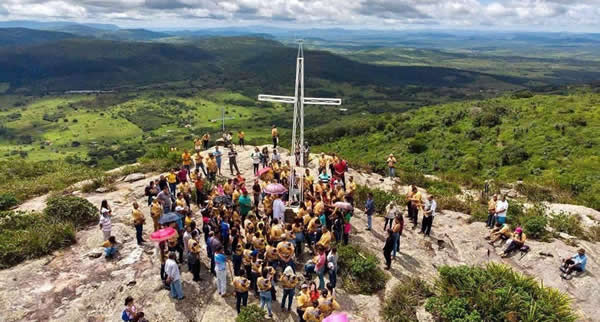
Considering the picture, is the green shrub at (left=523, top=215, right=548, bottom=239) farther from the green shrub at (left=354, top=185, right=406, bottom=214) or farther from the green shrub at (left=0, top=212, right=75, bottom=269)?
the green shrub at (left=0, top=212, right=75, bottom=269)

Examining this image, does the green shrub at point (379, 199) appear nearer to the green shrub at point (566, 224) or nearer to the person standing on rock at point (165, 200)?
the green shrub at point (566, 224)

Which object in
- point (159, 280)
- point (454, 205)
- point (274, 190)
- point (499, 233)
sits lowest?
point (159, 280)

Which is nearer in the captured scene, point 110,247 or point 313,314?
point 313,314

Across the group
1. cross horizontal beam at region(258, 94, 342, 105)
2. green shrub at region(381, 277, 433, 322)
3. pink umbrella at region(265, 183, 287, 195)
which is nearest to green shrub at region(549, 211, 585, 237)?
green shrub at region(381, 277, 433, 322)

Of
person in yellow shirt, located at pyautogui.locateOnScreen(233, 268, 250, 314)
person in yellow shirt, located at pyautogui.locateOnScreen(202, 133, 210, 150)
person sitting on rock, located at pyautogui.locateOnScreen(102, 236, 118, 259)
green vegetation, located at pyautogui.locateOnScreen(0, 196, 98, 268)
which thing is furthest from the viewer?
person in yellow shirt, located at pyautogui.locateOnScreen(202, 133, 210, 150)

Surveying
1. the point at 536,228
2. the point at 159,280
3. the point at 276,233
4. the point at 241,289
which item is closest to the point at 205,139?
the point at 159,280

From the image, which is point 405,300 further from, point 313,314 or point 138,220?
point 138,220
